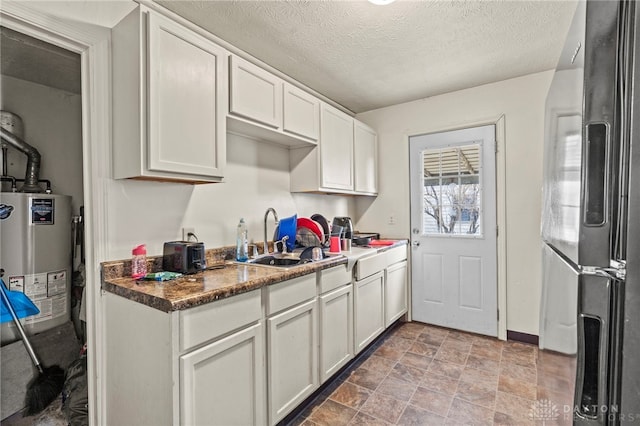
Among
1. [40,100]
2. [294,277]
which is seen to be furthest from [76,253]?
[294,277]

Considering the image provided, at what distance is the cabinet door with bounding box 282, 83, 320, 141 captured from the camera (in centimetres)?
221

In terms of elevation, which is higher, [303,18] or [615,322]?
[303,18]

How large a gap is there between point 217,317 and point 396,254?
6.90 feet

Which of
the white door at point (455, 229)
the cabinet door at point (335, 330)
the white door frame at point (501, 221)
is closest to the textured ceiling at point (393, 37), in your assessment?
the white door frame at point (501, 221)

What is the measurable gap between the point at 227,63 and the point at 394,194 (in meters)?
2.25

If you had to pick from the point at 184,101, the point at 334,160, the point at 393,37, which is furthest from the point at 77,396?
the point at 393,37

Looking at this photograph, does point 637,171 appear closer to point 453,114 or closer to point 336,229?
point 336,229

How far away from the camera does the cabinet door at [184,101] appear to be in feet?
4.72

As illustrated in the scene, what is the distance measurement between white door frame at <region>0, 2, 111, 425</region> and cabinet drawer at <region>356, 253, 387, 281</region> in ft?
5.36

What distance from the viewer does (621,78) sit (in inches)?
24.6

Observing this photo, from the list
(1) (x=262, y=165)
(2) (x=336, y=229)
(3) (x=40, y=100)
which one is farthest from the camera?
(2) (x=336, y=229)

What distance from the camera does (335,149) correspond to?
9.14ft

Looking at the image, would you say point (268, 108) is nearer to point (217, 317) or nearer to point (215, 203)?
point (215, 203)

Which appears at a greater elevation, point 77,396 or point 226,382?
point 226,382
